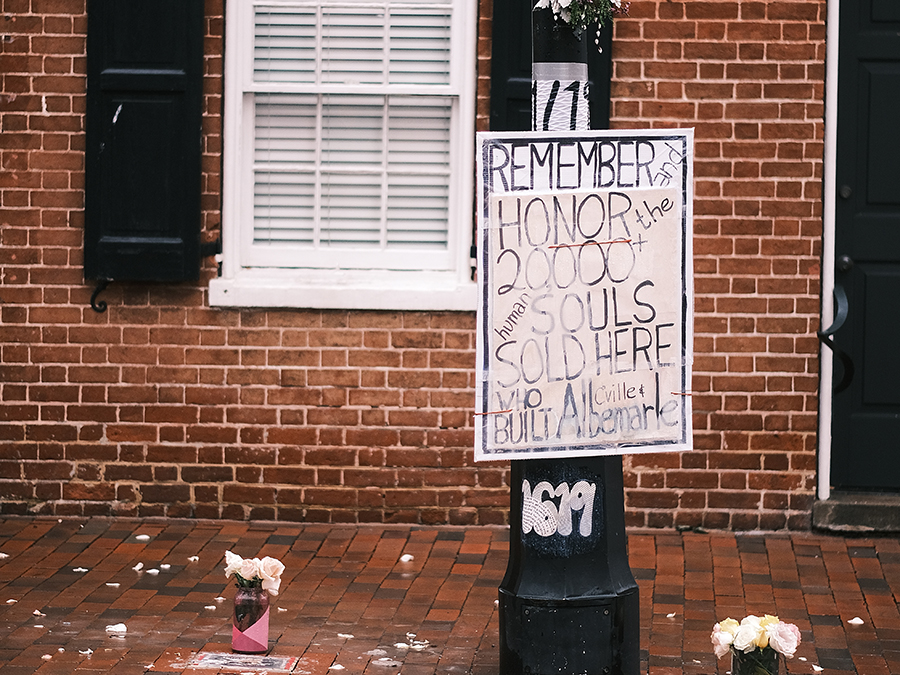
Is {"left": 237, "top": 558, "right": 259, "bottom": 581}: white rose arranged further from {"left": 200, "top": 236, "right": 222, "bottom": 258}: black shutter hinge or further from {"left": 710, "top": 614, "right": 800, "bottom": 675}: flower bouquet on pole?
{"left": 200, "top": 236, "right": 222, "bottom": 258}: black shutter hinge

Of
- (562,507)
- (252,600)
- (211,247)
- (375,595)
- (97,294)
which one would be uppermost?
(211,247)

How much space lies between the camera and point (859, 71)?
6.84m

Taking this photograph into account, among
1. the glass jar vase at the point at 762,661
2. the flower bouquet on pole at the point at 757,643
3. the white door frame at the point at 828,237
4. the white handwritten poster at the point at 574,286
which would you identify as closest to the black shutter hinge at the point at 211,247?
the white handwritten poster at the point at 574,286

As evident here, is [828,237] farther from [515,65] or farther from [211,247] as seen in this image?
[211,247]

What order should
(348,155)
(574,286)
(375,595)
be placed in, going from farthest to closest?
(348,155) → (375,595) → (574,286)

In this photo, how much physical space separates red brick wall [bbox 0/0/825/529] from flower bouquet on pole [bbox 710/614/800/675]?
263cm

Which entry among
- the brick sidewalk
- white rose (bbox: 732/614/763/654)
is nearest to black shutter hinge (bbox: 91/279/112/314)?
the brick sidewalk

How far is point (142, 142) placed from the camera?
6.83 meters

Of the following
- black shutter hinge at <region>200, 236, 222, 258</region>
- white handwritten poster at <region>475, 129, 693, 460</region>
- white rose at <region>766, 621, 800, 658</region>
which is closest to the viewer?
white rose at <region>766, 621, 800, 658</region>

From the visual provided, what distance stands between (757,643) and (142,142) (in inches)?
166

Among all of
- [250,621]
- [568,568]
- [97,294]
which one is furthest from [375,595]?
[97,294]

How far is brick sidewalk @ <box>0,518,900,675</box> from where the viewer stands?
5.05 m

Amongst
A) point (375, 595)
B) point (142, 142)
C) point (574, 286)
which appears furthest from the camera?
point (142, 142)

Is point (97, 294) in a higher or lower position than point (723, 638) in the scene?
higher
